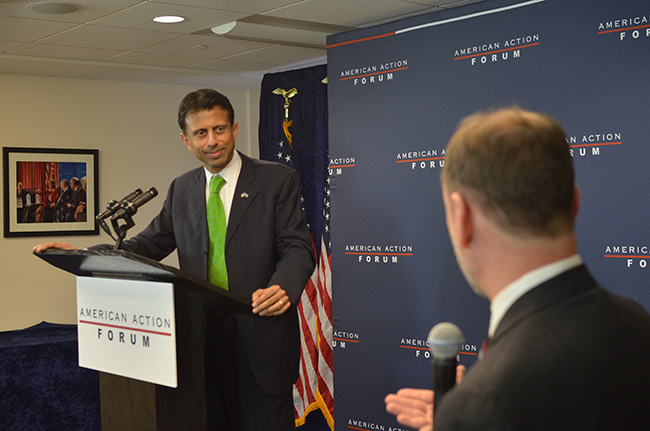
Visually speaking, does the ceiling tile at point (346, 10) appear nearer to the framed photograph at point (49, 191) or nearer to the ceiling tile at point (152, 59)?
the ceiling tile at point (152, 59)

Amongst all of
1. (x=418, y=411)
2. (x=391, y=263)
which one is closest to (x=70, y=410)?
(x=391, y=263)

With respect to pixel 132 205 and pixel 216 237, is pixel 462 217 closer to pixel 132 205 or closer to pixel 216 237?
pixel 132 205

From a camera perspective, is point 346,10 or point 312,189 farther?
point 312,189

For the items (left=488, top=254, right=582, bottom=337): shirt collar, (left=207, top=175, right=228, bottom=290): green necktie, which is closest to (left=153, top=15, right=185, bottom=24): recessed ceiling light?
(left=207, top=175, right=228, bottom=290): green necktie

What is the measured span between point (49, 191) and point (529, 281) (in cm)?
531

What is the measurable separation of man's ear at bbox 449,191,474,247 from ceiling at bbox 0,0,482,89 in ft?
9.31

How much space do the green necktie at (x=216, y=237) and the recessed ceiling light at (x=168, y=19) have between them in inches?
58.6

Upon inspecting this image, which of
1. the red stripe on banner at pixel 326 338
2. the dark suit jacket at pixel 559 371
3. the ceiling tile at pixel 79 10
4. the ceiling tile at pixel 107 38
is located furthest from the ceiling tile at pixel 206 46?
the dark suit jacket at pixel 559 371

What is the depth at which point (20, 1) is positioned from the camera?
3641mm

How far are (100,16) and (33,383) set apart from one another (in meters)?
1.99

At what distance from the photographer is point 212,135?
9.19 ft

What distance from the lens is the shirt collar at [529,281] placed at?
0.96 meters

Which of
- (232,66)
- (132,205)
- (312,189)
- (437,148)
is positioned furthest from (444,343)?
(232,66)

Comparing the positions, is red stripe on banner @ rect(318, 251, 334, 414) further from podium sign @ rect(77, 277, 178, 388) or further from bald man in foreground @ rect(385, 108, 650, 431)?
bald man in foreground @ rect(385, 108, 650, 431)
